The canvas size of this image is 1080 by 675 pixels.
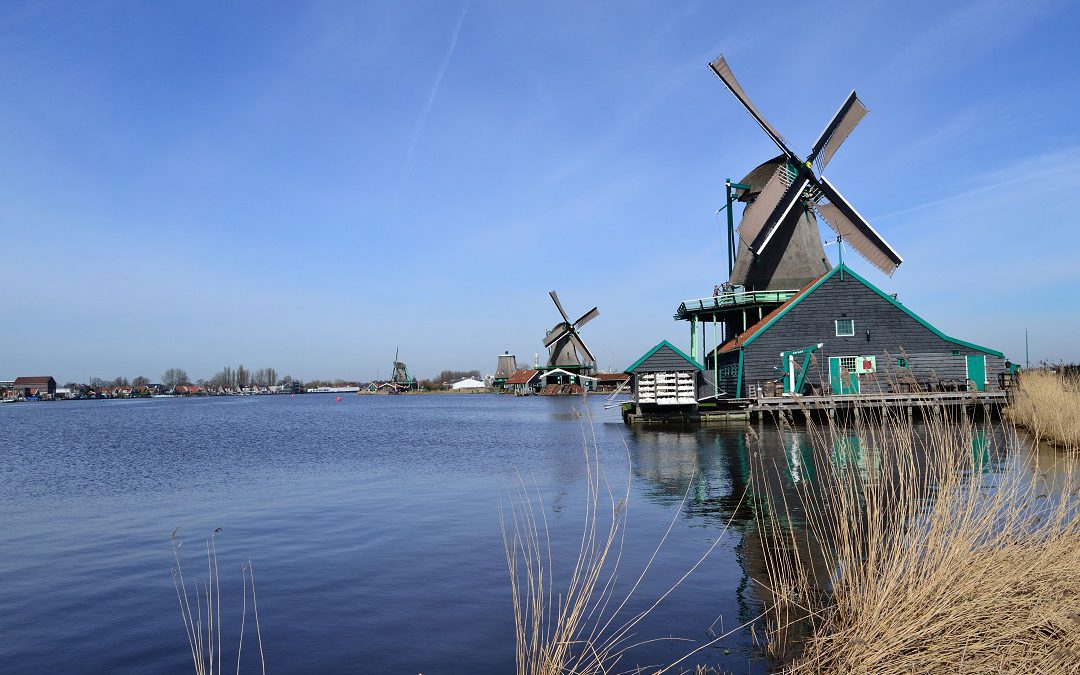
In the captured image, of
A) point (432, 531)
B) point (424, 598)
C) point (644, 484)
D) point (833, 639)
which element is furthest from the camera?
point (644, 484)

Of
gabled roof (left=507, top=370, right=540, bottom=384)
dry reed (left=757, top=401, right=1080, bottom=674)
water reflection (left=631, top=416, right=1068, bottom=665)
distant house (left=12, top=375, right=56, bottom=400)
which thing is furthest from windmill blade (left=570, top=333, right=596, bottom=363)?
distant house (left=12, top=375, right=56, bottom=400)

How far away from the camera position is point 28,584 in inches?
341

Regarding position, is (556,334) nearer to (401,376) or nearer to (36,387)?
(401,376)

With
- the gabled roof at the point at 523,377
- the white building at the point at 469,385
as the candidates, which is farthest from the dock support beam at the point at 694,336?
the white building at the point at 469,385

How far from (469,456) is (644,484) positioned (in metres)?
8.71

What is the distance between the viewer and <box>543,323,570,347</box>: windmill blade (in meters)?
78.0

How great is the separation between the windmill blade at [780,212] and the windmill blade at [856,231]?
42.6 inches

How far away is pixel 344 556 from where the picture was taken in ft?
31.8

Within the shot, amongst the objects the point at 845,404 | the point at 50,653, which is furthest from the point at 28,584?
the point at 845,404

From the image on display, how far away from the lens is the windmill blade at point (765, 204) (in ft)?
119

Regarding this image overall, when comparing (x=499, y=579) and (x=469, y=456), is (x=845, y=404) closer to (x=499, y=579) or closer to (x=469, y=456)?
(x=469, y=456)

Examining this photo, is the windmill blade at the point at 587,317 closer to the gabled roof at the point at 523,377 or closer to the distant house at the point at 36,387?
the gabled roof at the point at 523,377

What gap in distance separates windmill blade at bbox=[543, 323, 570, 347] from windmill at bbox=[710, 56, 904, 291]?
40.4 metres

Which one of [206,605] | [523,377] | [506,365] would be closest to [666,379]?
[206,605]
